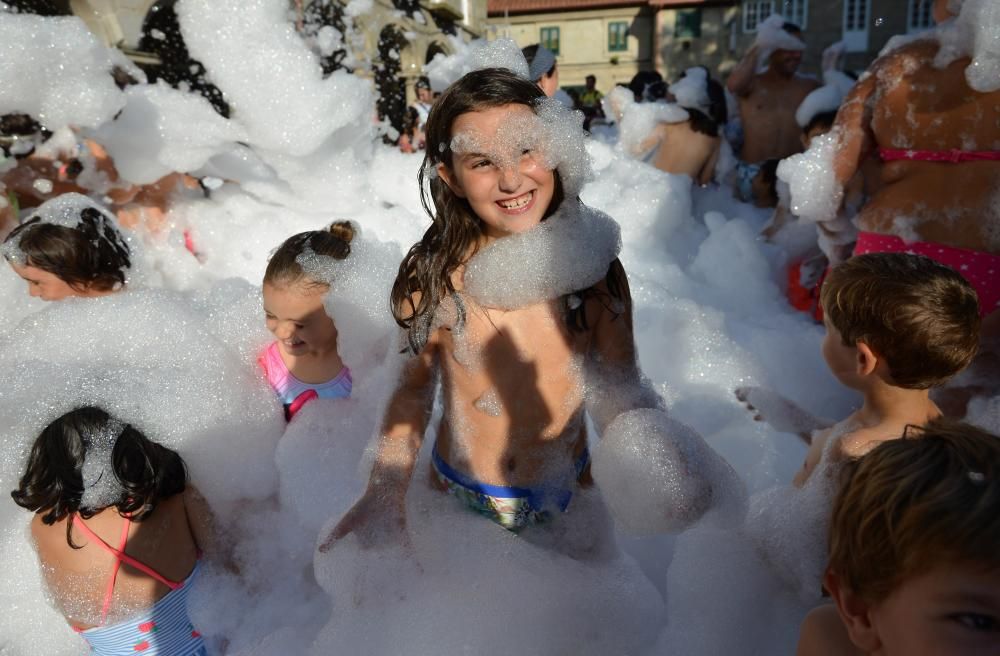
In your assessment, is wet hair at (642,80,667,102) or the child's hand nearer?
the child's hand

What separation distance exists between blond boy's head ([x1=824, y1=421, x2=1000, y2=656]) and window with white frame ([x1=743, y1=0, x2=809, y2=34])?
2010 centimetres

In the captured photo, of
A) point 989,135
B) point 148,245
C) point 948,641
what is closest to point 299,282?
point 148,245

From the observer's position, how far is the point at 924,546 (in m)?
0.71

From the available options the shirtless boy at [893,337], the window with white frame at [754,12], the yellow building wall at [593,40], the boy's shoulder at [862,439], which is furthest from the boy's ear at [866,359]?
the yellow building wall at [593,40]

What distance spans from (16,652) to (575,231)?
195cm

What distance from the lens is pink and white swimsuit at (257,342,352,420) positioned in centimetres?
203

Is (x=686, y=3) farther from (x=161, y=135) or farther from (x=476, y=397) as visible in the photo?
(x=476, y=397)

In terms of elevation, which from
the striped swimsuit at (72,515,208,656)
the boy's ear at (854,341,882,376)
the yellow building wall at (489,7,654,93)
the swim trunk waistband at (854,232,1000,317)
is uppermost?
the boy's ear at (854,341,882,376)

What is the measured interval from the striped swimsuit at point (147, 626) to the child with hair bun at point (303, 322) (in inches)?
24.5

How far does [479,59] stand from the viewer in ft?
6.42

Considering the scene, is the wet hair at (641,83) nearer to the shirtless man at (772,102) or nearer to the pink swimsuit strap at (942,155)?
the shirtless man at (772,102)

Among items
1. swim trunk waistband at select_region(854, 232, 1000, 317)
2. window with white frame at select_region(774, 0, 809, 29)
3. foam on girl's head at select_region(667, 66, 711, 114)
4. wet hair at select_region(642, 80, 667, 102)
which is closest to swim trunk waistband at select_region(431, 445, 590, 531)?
swim trunk waistband at select_region(854, 232, 1000, 317)

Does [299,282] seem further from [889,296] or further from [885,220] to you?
[885,220]

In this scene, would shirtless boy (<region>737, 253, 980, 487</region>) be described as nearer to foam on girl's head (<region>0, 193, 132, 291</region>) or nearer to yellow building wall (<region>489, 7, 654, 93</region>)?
foam on girl's head (<region>0, 193, 132, 291</region>)
